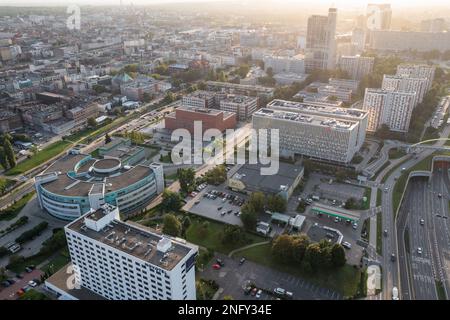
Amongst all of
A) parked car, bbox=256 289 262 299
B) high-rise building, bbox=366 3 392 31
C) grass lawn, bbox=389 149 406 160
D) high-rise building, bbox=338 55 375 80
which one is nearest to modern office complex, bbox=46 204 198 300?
parked car, bbox=256 289 262 299

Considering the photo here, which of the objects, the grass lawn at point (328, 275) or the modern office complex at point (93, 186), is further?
the modern office complex at point (93, 186)

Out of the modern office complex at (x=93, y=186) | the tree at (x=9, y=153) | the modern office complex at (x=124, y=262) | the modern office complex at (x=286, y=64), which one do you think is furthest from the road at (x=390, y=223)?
the modern office complex at (x=286, y=64)

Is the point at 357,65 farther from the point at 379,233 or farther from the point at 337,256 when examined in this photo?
the point at 337,256

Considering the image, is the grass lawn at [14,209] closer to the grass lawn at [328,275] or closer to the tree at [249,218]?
the tree at [249,218]

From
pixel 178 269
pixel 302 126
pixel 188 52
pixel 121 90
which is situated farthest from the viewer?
pixel 188 52

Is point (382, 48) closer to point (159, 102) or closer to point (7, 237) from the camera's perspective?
point (159, 102)

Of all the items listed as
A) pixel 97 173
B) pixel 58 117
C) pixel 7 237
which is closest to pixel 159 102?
pixel 58 117
